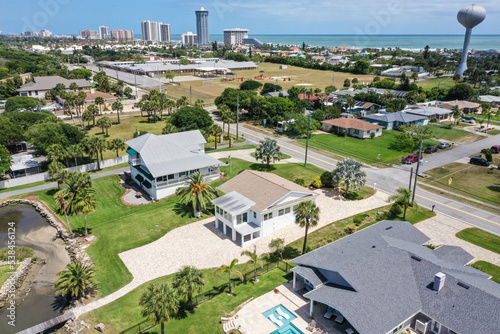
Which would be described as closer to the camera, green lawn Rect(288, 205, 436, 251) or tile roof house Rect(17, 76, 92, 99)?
green lawn Rect(288, 205, 436, 251)

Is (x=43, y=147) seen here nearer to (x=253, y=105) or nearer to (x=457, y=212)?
(x=253, y=105)

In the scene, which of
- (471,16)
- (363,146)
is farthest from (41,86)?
(471,16)

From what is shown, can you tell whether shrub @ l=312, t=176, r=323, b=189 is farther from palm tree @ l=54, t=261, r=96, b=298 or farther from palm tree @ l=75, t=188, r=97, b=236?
palm tree @ l=54, t=261, r=96, b=298

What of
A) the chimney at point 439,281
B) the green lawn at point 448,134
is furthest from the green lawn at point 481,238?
the green lawn at point 448,134

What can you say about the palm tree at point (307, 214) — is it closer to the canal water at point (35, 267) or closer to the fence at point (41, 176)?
the canal water at point (35, 267)

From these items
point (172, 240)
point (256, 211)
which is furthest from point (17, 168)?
point (256, 211)

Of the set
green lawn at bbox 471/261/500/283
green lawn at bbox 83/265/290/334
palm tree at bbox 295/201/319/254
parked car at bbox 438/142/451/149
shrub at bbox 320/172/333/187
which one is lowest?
green lawn at bbox 83/265/290/334

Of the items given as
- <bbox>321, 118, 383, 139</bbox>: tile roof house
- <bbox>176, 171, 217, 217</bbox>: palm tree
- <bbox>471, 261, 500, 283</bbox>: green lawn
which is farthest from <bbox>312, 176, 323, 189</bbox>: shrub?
<bbox>321, 118, 383, 139</bbox>: tile roof house
